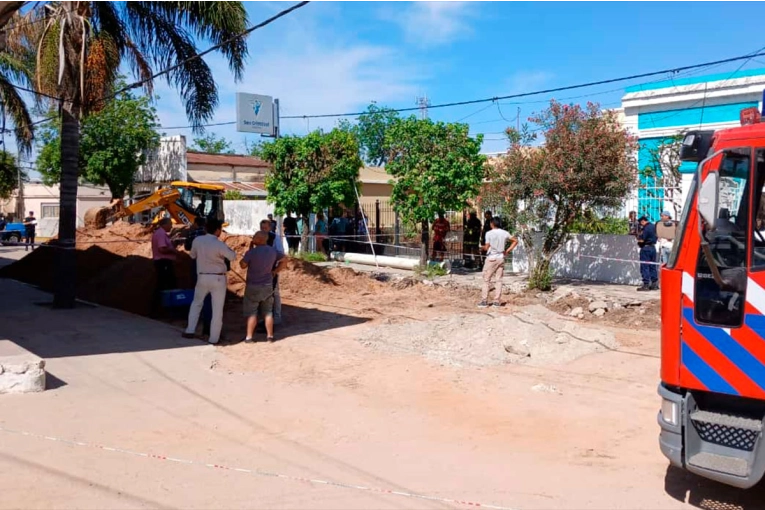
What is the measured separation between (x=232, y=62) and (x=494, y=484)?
1005cm

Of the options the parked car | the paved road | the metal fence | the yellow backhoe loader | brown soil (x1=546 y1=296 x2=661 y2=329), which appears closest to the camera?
the paved road

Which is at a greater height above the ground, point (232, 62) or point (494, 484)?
point (232, 62)

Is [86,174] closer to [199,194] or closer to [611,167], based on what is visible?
[199,194]

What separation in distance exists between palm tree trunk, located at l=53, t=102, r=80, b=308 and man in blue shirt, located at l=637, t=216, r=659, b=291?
37.5 ft

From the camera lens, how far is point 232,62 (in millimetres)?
13031

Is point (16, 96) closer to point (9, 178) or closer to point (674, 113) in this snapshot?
point (674, 113)

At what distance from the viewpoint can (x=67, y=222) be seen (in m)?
12.1

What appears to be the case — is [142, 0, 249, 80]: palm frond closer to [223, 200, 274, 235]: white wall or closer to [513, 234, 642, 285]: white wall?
[513, 234, 642, 285]: white wall

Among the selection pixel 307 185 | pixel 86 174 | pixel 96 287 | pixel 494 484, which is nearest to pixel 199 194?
pixel 307 185

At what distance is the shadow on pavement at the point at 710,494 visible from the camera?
489 cm

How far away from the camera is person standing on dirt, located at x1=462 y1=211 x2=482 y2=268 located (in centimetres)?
2061

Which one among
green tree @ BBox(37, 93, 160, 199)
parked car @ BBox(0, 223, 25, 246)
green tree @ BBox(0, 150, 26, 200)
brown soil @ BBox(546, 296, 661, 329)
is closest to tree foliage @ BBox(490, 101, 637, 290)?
brown soil @ BBox(546, 296, 661, 329)

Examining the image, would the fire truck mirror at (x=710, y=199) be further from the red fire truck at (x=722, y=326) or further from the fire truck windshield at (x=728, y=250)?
the fire truck windshield at (x=728, y=250)

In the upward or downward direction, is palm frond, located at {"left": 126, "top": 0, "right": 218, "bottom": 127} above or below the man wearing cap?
above
